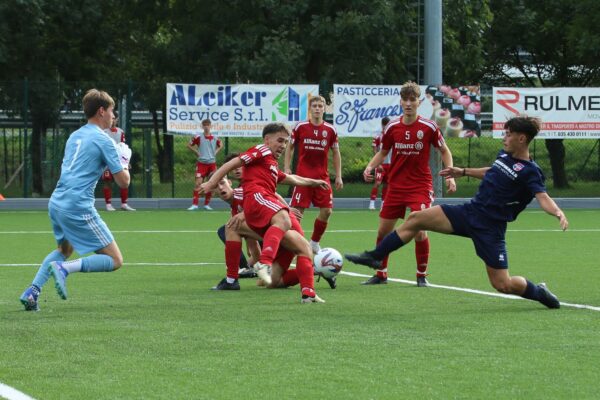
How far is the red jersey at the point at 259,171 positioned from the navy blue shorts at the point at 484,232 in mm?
1833

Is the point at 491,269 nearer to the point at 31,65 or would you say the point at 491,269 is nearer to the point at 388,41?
the point at 388,41

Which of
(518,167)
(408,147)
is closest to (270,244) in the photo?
(518,167)

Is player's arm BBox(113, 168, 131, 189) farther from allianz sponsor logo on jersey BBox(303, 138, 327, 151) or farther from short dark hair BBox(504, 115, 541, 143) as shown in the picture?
allianz sponsor logo on jersey BBox(303, 138, 327, 151)

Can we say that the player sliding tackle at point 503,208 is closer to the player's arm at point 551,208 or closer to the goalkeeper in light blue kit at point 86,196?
the player's arm at point 551,208

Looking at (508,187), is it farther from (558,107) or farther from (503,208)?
(558,107)

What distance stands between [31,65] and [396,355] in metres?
26.4

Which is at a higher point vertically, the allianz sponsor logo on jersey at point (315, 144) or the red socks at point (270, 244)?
the allianz sponsor logo on jersey at point (315, 144)

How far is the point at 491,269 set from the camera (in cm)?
1000

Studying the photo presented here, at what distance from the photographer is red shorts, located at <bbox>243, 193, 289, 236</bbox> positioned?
35.6 feet

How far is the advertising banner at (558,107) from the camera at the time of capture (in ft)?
94.8

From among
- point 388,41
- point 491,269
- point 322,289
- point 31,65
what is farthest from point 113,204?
point 491,269

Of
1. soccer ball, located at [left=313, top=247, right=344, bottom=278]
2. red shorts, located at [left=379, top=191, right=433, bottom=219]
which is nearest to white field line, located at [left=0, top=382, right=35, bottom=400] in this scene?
soccer ball, located at [left=313, top=247, right=344, bottom=278]

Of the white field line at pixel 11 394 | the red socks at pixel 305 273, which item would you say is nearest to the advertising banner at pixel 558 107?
the red socks at pixel 305 273

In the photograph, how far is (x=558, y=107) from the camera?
29000 millimetres
